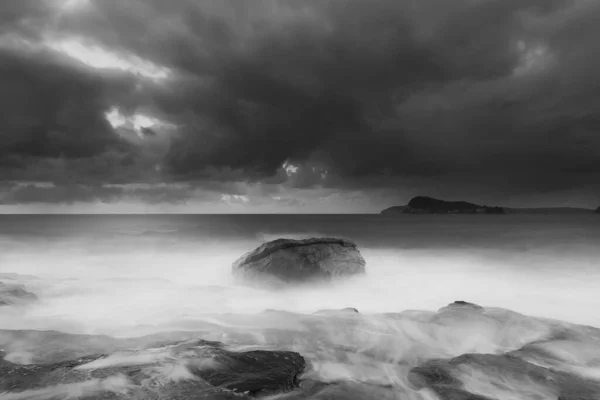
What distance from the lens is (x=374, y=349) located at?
568 centimetres

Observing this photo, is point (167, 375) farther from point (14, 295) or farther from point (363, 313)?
point (14, 295)

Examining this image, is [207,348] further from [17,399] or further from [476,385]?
[476,385]

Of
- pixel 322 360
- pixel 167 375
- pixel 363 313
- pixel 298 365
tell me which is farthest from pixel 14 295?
pixel 363 313

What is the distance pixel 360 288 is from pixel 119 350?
8376 millimetres

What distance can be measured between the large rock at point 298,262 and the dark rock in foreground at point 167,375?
6429mm

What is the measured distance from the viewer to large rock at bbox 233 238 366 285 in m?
11.5

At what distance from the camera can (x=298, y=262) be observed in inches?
465

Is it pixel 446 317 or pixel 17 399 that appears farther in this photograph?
pixel 446 317

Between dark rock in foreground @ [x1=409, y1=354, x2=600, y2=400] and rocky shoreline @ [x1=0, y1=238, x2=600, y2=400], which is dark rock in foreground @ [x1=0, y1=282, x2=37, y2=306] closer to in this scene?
rocky shoreline @ [x1=0, y1=238, x2=600, y2=400]

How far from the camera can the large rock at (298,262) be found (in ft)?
37.8

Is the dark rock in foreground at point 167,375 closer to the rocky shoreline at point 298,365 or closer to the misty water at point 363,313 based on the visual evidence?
A: the rocky shoreline at point 298,365

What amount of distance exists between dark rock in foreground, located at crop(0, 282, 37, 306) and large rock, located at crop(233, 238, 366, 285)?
20.5ft

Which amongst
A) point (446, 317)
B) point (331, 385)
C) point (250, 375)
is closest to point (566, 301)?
point (446, 317)

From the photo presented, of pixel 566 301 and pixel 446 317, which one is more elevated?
pixel 446 317
